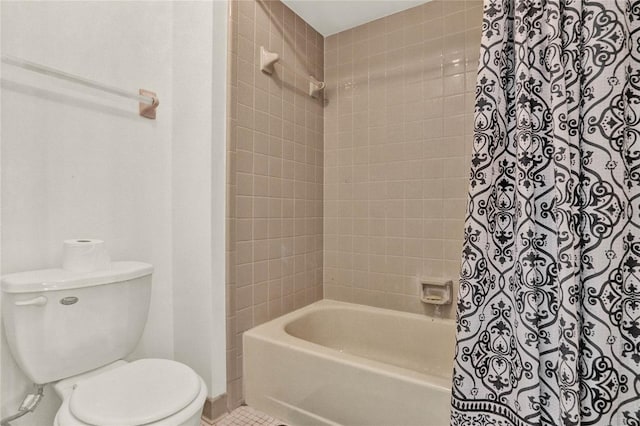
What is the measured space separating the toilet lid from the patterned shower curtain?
0.84 m

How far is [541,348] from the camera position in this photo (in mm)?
886

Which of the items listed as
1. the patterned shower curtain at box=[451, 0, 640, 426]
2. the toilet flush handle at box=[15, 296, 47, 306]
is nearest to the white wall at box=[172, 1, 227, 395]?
the toilet flush handle at box=[15, 296, 47, 306]

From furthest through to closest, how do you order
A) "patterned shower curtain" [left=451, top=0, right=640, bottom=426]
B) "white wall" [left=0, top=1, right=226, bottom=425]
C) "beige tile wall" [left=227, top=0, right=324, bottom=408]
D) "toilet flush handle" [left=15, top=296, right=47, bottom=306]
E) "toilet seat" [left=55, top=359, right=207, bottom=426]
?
"beige tile wall" [left=227, top=0, right=324, bottom=408]
"white wall" [left=0, top=1, right=226, bottom=425]
"toilet flush handle" [left=15, top=296, right=47, bottom=306]
"toilet seat" [left=55, top=359, right=207, bottom=426]
"patterned shower curtain" [left=451, top=0, right=640, bottom=426]

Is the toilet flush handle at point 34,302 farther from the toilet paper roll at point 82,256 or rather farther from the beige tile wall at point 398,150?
the beige tile wall at point 398,150

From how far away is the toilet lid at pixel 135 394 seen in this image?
3.08 feet

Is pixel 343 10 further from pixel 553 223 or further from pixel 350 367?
pixel 350 367

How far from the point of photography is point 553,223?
89 centimetres

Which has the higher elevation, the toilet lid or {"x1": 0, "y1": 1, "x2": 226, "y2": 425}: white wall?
{"x1": 0, "y1": 1, "x2": 226, "y2": 425}: white wall

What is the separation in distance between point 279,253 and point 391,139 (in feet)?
3.08

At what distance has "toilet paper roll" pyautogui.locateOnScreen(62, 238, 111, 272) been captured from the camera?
1189 millimetres

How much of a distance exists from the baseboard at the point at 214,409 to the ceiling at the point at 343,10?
2.07 meters

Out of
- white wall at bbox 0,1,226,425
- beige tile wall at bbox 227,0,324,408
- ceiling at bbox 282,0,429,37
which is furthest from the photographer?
ceiling at bbox 282,0,429,37

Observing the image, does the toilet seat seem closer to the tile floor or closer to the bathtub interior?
the tile floor

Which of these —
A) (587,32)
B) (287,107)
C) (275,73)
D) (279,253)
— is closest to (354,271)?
(279,253)
